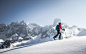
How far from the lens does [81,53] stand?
1.61 meters

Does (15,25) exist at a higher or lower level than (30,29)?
higher

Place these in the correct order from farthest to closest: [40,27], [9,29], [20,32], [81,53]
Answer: [40,27]
[20,32]
[9,29]
[81,53]

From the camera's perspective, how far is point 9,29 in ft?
256

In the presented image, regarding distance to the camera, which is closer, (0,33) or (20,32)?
(0,33)

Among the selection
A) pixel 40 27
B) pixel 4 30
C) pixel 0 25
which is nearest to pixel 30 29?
pixel 40 27

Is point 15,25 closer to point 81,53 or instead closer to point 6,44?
point 6,44

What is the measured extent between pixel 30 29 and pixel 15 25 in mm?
30384

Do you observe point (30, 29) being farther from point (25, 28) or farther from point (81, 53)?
point (81, 53)

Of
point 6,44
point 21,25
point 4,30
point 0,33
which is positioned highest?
point 21,25

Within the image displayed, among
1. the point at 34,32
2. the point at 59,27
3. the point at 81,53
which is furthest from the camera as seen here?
the point at 34,32

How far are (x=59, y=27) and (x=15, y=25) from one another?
9921 cm

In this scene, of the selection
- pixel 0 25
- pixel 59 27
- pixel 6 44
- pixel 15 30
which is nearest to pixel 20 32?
pixel 15 30

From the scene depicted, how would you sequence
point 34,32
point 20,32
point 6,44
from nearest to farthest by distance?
point 6,44
point 20,32
point 34,32

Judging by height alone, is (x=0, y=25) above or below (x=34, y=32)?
above
